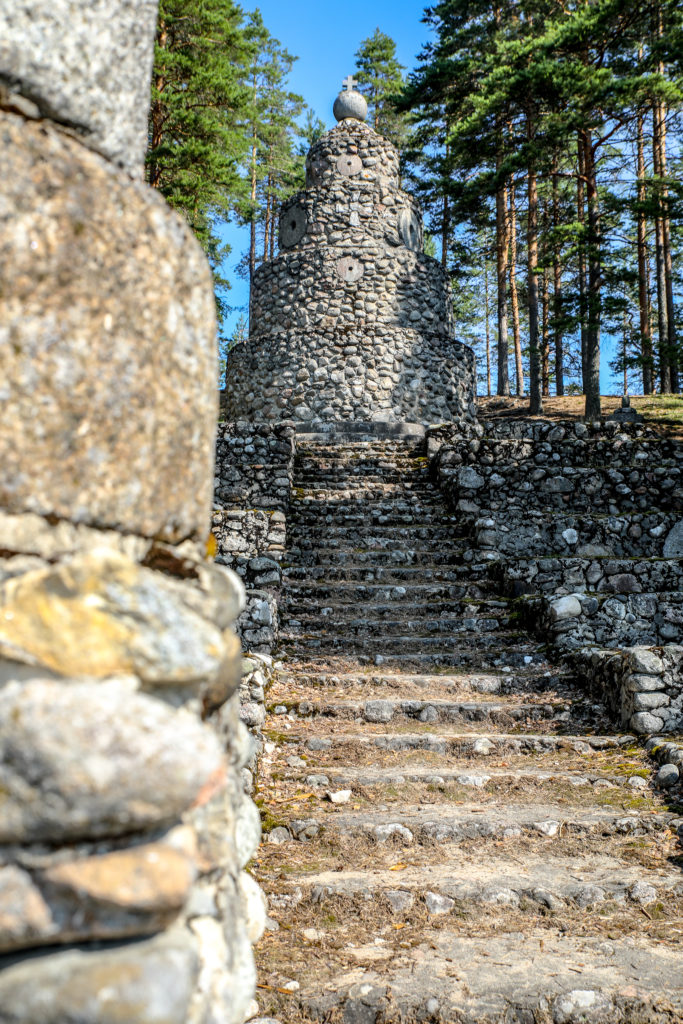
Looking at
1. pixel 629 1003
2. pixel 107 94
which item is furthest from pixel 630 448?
pixel 107 94

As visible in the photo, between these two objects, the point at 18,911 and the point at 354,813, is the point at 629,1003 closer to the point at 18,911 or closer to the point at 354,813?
the point at 354,813

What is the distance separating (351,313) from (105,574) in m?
14.4

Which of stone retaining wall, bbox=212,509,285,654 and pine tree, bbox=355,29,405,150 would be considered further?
pine tree, bbox=355,29,405,150

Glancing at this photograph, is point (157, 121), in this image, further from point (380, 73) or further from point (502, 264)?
point (380, 73)

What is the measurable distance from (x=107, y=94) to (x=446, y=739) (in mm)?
4254

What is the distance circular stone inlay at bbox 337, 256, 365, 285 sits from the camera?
14.9m

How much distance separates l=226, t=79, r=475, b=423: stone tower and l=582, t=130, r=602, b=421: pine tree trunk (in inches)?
115

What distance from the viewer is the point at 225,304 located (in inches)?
928

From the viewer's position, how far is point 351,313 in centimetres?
1475

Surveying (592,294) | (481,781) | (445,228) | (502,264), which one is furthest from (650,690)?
(445,228)

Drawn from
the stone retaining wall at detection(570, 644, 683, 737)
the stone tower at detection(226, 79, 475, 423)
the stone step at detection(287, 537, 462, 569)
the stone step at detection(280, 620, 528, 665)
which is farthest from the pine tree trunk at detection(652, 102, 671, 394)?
the stone retaining wall at detection(570, 644, 683, 737)

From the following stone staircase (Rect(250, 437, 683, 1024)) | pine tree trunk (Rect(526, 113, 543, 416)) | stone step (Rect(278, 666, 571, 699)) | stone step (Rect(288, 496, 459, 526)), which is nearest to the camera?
stone staircase (Rect(250, 437, 683, 1024))

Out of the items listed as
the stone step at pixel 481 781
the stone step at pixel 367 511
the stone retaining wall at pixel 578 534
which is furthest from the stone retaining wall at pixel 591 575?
the stone step at pixel 481 781

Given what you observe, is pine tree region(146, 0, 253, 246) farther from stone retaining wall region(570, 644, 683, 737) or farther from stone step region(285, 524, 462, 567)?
stone retaining wall region(570, 644, 683, 737)
